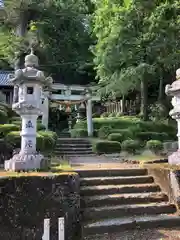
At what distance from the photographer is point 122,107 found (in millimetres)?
27109

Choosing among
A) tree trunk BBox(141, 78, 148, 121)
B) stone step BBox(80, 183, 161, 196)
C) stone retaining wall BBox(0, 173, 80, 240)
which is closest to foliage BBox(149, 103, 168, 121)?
tree trunk BBox(141, 78, 148, 121)

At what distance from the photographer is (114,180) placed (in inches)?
288

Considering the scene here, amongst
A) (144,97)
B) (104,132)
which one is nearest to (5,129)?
(104,132)

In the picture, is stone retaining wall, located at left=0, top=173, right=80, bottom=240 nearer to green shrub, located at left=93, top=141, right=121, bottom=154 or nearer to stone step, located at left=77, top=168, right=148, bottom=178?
stone step, located at left=77, top=168, right=148, bottom=178

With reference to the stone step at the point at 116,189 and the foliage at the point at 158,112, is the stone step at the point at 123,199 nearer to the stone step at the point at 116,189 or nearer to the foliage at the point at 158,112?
the stone step at the point at 116,189

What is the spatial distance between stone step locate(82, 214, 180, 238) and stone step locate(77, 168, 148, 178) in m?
1.62

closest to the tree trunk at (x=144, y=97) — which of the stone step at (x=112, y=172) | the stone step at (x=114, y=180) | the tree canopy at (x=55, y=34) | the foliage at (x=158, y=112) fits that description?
the foliage at (x=158, y=112)

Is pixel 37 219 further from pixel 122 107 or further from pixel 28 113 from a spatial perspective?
pixel 122 107

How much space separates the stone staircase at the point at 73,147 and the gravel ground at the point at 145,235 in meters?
9.95

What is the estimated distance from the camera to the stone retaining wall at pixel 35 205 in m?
5.34

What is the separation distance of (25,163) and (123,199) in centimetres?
245

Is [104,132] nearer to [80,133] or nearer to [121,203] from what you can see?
[80,133]

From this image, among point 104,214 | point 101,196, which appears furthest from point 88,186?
point 104,214

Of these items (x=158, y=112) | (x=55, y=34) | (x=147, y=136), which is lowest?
(x=147, y=136)
